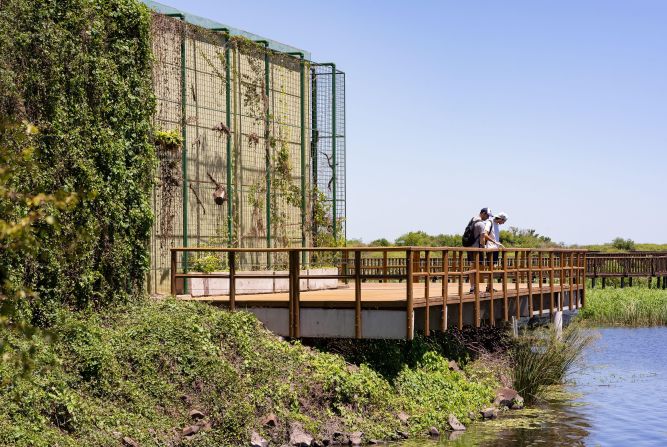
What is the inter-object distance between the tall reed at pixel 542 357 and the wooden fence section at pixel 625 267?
32769 mm

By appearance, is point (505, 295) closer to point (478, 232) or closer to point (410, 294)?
point (478, 232)

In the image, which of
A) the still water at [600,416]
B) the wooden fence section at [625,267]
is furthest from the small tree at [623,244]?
the still water at [600,416]

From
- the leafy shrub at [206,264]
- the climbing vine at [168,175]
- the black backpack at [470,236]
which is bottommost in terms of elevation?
the leafy shrub at [206,264]

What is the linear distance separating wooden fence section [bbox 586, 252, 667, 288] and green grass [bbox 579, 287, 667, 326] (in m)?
9.17

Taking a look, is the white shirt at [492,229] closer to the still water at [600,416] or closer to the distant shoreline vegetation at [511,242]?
the still water at [600,416]

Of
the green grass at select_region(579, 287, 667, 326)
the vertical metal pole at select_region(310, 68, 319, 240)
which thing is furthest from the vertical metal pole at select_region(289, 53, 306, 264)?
the green grass at select_region(579, 287, 667, 326)

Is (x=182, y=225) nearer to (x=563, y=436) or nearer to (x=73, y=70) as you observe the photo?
(x=73, y=70)

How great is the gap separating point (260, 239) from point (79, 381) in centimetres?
1301

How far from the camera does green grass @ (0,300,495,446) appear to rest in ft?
47.1

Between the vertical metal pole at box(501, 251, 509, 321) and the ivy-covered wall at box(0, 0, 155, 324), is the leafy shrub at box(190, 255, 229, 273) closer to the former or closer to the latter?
the ivy-covered wall at box(0, 0, 155, 324)

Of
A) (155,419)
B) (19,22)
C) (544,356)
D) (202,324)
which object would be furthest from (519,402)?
(19,22)

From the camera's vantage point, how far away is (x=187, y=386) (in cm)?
1653

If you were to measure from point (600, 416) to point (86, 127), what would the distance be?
11522 millimetres

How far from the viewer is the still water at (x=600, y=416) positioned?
61.2 feet
